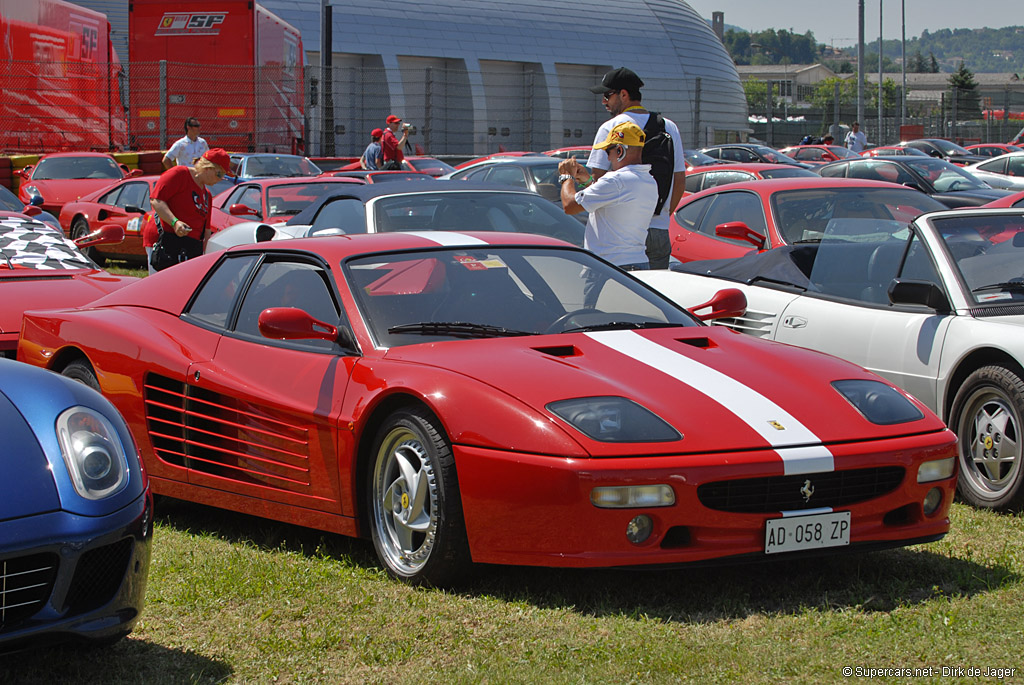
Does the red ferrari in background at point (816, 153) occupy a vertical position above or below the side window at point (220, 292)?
above

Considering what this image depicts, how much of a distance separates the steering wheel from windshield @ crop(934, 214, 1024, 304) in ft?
6.18

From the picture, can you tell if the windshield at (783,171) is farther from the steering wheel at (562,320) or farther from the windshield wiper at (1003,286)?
the steering wheel at (562,320)

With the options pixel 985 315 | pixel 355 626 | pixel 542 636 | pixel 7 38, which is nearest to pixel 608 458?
pixel 542 636

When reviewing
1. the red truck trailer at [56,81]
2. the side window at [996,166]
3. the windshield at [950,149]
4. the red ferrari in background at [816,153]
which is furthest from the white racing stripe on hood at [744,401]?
the windshield at [950,149]

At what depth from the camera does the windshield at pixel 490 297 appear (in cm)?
452

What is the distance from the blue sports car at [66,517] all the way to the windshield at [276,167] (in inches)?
653

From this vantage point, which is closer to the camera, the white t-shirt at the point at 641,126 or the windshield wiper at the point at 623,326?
the windshield wiper at the point at 623,326

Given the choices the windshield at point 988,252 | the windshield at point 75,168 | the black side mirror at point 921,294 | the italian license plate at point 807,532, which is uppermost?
the windshield at point 75,168

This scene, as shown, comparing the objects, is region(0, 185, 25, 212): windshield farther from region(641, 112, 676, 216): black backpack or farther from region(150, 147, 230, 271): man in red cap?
region(641, 112, 676, 216): black backpack

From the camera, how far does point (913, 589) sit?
3996 mm

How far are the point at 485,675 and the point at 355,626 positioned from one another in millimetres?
574

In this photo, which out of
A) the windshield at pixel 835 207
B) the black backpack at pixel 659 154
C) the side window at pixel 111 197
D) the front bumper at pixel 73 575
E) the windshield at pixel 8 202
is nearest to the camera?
the front bumper at pixel 73 575

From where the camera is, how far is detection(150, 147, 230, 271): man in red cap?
9266 mm

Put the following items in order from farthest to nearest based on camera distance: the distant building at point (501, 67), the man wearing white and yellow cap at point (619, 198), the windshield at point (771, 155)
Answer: the distant building at point (501, 67), the windshield at point (771, 155), the man wearing white and yellow cap at point (619, 198)
